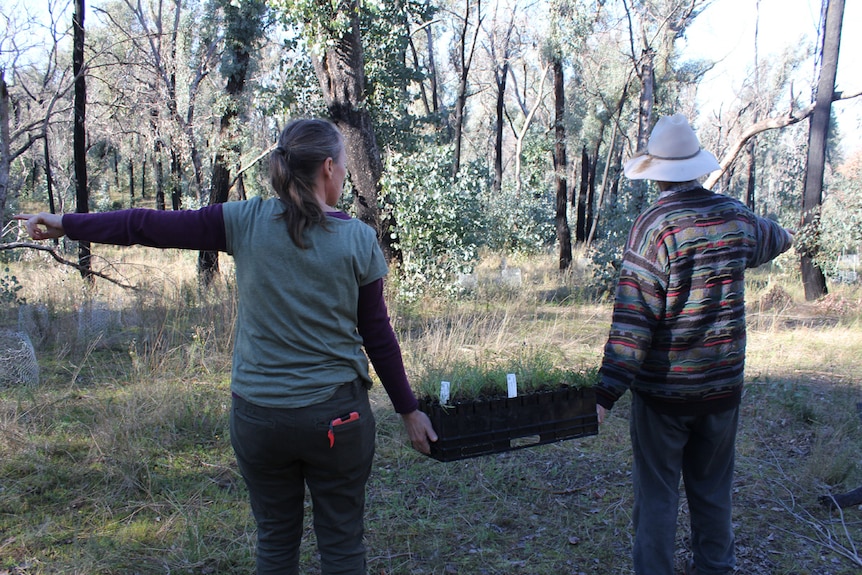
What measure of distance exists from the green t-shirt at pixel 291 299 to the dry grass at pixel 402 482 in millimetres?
1669

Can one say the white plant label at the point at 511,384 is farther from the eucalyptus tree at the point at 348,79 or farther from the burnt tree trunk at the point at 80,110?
the burnt tree trunk at the point at 80,110

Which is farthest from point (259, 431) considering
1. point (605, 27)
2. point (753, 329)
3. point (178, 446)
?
point (605, 27)

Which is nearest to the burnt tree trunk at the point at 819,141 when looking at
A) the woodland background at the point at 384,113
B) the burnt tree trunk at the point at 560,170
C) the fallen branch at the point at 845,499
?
the woodland background at the point at 384,113

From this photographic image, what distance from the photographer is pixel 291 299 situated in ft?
6.53

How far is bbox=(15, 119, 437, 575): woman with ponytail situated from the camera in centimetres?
199

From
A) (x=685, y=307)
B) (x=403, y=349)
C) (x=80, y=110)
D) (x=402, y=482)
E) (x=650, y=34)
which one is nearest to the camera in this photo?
(x=685, y=307)

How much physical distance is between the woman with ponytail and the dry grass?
4.55 feet

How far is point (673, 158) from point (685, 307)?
640 millimetres

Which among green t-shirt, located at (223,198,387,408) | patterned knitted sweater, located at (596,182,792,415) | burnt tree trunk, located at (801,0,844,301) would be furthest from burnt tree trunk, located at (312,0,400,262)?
burnt tree trunk, located at (801,0,844,301)

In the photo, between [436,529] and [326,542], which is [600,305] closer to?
[436,529]

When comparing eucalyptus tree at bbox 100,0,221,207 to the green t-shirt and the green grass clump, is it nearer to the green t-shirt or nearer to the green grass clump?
the green grass clump

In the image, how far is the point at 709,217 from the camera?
2.55m

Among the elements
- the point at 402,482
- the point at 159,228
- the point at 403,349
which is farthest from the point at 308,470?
the point at 403,349

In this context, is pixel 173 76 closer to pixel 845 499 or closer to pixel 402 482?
pixel 402 482
